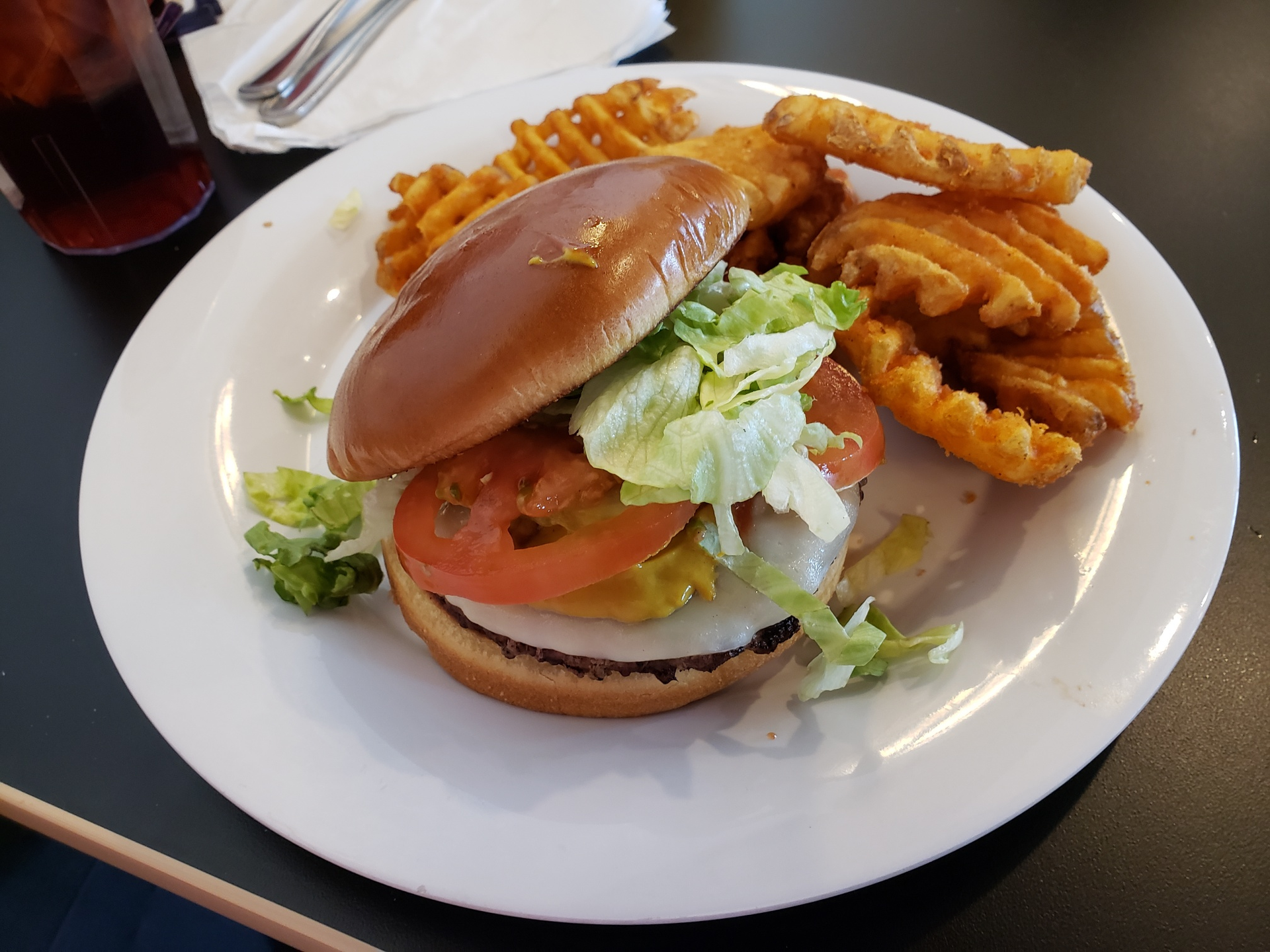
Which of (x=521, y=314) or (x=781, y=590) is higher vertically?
(x=521, y=314)

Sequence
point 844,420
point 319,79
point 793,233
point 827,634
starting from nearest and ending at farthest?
point 827,634
point 844,420
point 793,233
point 319,79

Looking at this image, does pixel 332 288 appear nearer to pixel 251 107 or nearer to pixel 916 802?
pixel 251 107

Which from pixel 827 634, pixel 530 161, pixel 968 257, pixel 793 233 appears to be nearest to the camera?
pixel 827 634

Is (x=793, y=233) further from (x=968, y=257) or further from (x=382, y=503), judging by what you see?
(x=382, y=503)

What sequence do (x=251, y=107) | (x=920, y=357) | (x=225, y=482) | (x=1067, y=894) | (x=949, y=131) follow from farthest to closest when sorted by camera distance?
(x=251, y=107) → (x=949, y=131) → (x=225, y=482) → (x=920, y=357) → (x=1067, y=894)

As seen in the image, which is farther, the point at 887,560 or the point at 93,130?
the point at 93,130

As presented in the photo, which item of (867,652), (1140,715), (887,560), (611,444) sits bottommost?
(1140,715)

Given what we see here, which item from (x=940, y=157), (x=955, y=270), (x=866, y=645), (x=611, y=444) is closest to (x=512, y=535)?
(x=611, y=444)

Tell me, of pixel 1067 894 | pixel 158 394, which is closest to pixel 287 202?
pixel 158 394
